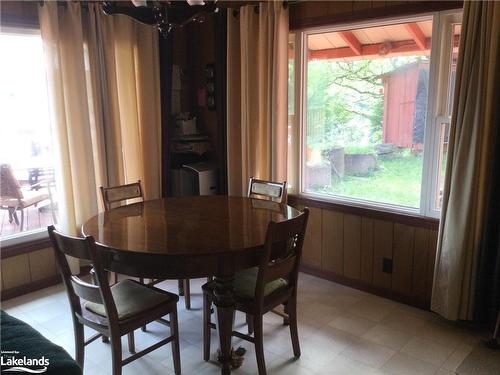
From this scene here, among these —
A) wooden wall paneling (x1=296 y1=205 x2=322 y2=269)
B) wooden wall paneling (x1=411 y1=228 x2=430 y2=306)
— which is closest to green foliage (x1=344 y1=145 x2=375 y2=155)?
wooden wall paneling (x1=296 y1=205 x2=322 y2=269)

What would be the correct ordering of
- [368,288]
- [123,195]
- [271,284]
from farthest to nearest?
[368,288]
[123,195]
[271,284]

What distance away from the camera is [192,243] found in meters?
2.08

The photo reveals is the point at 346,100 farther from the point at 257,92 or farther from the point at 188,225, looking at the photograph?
the point at 188,225

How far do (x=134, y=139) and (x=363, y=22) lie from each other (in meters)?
2.16

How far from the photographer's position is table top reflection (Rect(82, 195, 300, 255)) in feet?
6.71

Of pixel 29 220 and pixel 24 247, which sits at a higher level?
pixel 29 220

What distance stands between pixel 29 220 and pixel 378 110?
2956 millimetres

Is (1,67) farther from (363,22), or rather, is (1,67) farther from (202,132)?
(363,22)

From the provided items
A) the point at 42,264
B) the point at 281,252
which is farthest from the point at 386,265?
the point at 42,264

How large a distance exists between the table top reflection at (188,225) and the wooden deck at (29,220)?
114 cm

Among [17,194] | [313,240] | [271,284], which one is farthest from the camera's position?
[313,240]

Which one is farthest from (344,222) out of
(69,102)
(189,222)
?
(69,102)

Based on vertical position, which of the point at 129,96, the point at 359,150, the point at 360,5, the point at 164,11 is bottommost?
the point at 359,150

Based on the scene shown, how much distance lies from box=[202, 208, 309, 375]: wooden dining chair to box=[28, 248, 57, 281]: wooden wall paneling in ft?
5.71
